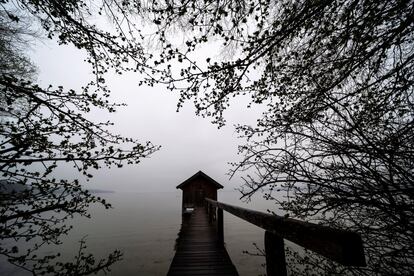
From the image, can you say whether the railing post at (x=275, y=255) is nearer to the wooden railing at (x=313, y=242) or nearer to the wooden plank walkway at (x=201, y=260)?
the wooden railing at (x=313, y=242)

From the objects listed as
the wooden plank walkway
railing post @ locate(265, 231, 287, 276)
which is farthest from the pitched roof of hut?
railing post @ locate(265, 231, 287, 276)

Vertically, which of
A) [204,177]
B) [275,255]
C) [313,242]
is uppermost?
[204,177]

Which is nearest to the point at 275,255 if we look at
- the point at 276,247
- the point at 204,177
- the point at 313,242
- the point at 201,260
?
the point at 276,247

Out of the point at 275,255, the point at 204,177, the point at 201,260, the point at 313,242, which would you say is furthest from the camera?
the point at 204,177

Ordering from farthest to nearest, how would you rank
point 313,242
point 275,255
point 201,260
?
point 201,260 < point 275,255 < point 313,242

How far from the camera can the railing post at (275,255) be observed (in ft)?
6.22

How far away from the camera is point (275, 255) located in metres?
1.98

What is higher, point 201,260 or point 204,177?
point 204,177

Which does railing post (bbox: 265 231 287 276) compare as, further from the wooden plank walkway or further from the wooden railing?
the wooden plank walkway

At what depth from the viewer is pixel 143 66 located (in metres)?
3.39

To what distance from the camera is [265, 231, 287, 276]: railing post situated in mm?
1895

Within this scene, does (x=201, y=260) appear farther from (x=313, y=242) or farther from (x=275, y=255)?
(x=313, y=242)

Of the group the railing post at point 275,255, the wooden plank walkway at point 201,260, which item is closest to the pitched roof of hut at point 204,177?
the wooden plank walkway at point 201,260

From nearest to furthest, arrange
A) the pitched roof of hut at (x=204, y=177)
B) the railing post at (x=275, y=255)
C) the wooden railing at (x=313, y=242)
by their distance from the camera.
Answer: the wooden railing at (x=313, y=242)
the railing post at (x=275, y=255)
the pitched roof of hut at (x=204, y=177)
